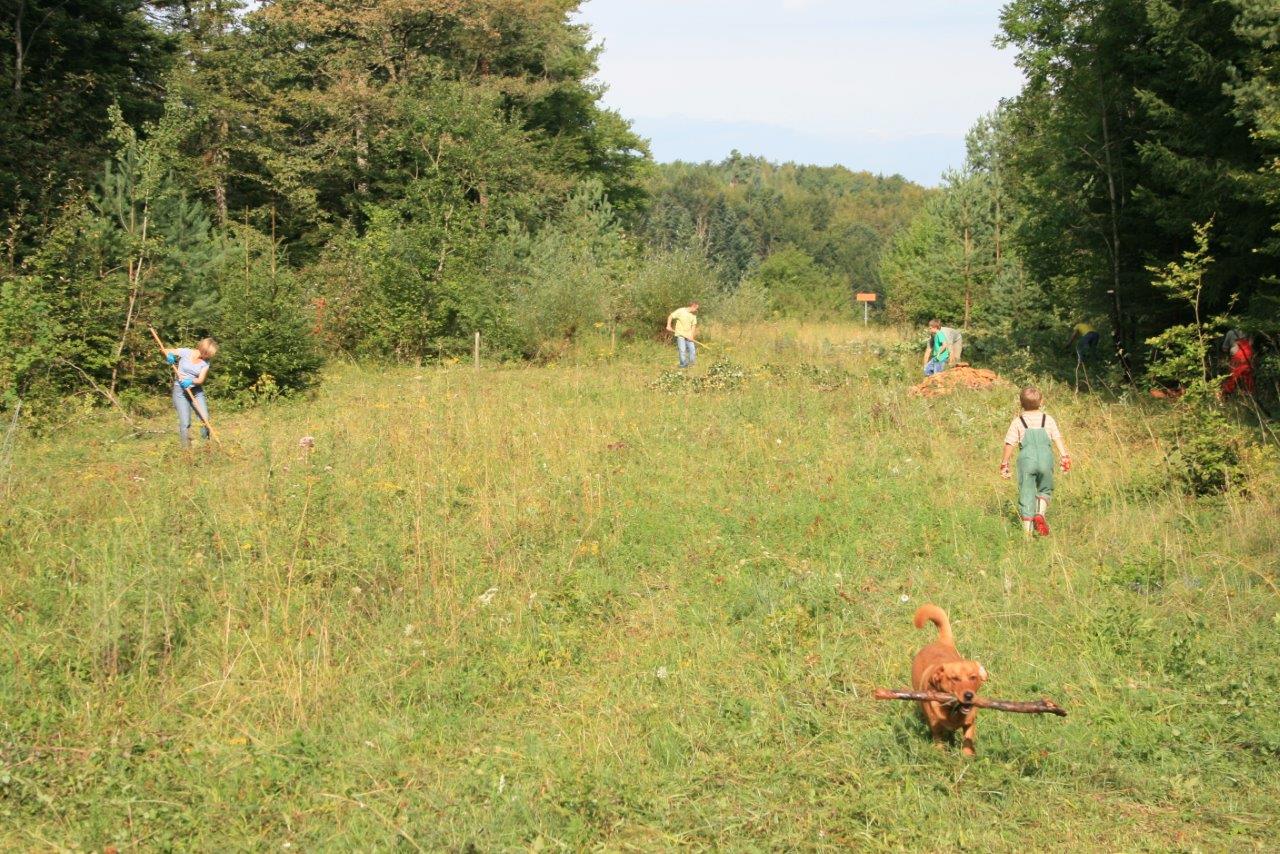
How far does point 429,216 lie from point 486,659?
19.5m

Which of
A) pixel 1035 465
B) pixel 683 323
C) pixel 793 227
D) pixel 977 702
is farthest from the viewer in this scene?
pixel 793 227

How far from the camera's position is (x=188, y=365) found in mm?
12461

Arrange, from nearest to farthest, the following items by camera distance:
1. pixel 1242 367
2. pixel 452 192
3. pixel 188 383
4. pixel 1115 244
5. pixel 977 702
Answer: pixel 977 702 → pixel 188 383 → pixel 1242 367 → pixel 1115 244 → pixel 452 192

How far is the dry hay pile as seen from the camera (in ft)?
47.5

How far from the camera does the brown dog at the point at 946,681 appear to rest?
4.52 metres

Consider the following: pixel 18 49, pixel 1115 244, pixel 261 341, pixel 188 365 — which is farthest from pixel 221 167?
pixel 1115 244

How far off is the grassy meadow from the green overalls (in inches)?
9.2

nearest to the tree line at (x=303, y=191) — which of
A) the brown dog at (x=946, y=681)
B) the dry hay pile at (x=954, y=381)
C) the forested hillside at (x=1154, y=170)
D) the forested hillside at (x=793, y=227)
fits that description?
the forested hillside at (x=1154, y=170)

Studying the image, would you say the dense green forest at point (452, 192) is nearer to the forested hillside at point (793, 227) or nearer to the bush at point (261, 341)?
the bush at point (261, 341)

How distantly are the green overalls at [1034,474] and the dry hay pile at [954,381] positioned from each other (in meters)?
5.77

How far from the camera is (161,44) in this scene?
2344 cm

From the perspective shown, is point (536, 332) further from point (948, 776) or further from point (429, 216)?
point (948, 776)

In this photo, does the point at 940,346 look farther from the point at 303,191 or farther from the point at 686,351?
the point at 303,191

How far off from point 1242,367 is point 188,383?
13265 mm
